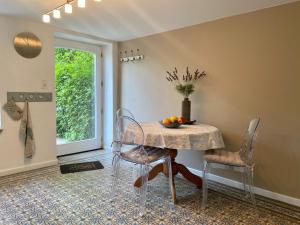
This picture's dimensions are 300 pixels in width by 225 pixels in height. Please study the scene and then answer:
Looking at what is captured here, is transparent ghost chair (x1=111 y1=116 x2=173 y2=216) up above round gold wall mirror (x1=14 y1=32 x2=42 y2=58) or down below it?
below

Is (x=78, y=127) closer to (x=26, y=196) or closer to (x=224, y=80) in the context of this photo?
(x=26, y=196)

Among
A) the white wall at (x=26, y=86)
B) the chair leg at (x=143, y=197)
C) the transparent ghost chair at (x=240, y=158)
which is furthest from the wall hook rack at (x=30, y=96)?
the transparent ghost chair at (x=240, y=158)

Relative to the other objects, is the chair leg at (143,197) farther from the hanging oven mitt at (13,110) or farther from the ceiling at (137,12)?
the hanging oven mitt at (13,110)

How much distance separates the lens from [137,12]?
2984 millimetres

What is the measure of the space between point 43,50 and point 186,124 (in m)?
2.35

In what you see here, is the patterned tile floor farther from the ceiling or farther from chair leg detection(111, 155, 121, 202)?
the ceiling

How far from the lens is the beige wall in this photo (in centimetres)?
261

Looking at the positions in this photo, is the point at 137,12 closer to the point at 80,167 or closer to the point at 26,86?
the point at 26,86

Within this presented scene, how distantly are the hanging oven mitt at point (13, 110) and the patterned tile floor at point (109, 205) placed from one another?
0.81 meters

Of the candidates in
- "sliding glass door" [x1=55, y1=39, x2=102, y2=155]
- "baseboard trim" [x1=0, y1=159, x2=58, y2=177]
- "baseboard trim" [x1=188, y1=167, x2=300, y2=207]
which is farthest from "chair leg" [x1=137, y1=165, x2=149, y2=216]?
"sliding glass door" [x1=55, y1=39, x2=102, y2=155]

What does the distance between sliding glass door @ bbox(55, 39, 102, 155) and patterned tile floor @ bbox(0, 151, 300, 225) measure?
1.23 meters

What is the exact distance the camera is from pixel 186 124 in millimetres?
3131

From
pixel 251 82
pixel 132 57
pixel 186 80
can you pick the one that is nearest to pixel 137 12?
pixel 186 80

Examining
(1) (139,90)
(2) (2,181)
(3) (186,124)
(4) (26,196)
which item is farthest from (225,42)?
(2) (2,181)
